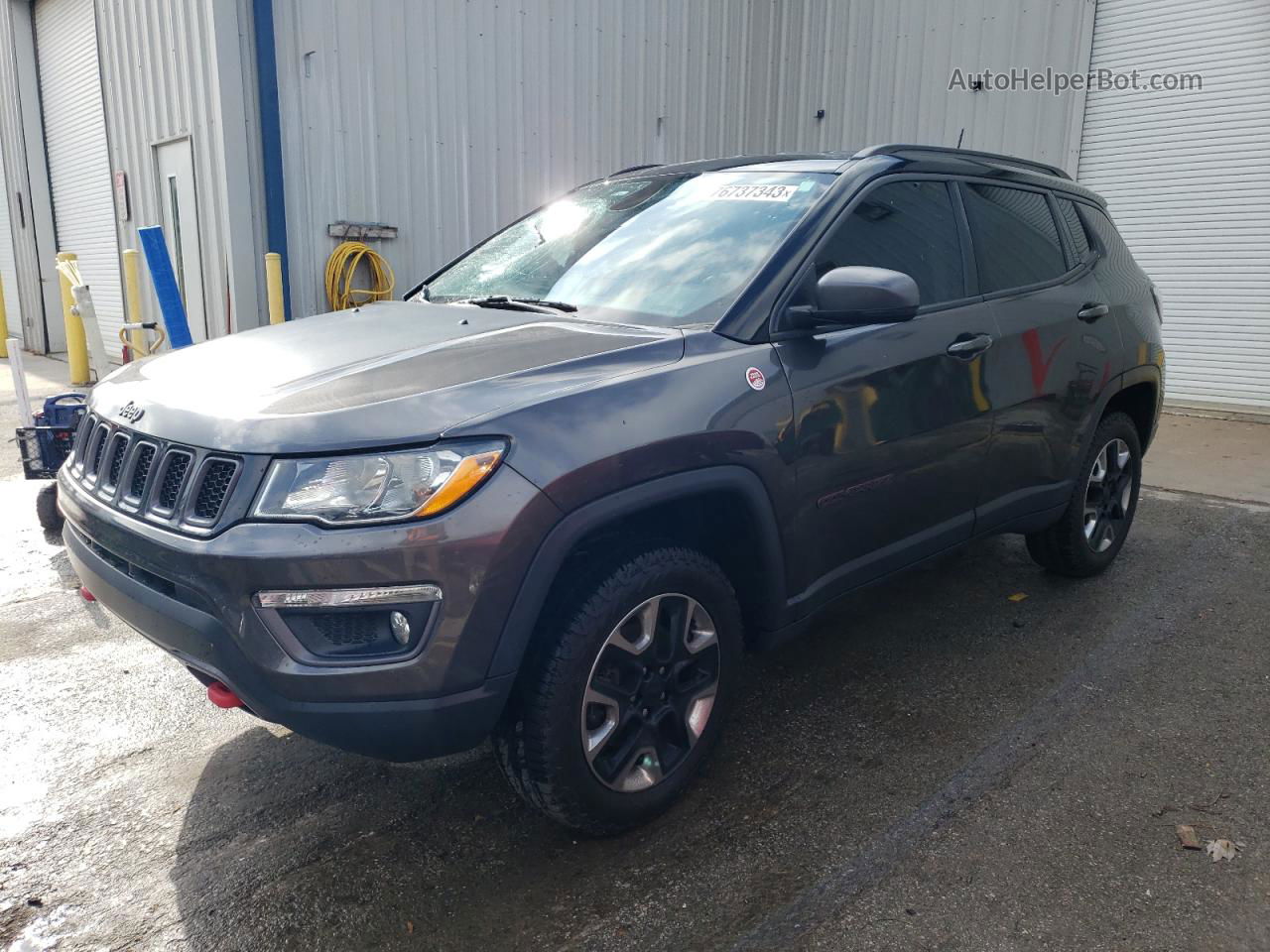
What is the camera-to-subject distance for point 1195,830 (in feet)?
8.55

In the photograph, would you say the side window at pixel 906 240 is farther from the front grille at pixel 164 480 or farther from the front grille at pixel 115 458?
the front grille at pixel 115 458

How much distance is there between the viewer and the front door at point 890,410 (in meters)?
2.79

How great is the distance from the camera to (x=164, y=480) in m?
2.28

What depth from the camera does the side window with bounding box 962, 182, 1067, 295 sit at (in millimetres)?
3607

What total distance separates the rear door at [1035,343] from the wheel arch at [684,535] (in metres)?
1.21

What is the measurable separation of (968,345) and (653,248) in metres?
1.16

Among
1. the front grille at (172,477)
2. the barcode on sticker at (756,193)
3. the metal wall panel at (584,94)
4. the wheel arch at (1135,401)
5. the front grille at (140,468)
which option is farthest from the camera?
the metal wall panel at (584,94)

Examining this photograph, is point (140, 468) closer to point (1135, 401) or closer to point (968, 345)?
point (968, 345)

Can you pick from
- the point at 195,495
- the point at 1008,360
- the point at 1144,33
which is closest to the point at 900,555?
the point at 1008,360

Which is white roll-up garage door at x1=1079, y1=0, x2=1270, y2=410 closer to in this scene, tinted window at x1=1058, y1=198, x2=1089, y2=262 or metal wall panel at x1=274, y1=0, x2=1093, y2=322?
metal wall panel at x1=274, y1=0, x2=1093, y2=322

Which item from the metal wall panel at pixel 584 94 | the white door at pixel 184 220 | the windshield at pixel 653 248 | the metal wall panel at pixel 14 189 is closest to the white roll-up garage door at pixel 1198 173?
the metal wall panel at pixel 584 94

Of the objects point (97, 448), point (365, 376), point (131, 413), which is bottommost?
point (97, 448)

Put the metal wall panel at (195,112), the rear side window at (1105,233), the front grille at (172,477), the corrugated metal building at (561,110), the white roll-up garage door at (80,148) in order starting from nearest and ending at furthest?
the front grille at (172,477) → the rear side window at (1105,233) → the metal wall panel at (195,112) → the corrugated metal building at (561,110) → the white roll-up garage door at (80,148)

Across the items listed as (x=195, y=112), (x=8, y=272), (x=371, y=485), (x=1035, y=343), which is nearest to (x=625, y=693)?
(x=371, y=485)
